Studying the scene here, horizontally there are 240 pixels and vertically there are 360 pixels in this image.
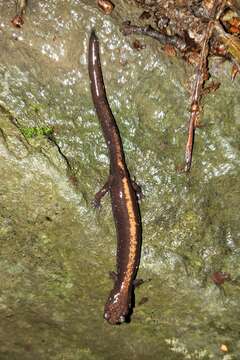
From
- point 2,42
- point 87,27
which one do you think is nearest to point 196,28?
point 87,27

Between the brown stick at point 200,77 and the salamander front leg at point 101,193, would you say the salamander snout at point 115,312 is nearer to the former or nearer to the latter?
the salamander front leg at point 101,193

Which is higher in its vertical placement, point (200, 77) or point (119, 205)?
point (200, 77)

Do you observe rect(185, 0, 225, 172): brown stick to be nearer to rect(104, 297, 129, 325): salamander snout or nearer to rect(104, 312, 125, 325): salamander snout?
rect(104, 297, 129, 325): salamander snout

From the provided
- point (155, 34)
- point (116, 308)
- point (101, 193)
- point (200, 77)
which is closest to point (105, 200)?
point (101, 193)

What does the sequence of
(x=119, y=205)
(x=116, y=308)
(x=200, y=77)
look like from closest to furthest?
(x=116, y=308), (x=200, y=77), (x=119, y=205)

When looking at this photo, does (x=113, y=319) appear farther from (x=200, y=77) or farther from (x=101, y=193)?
(x=200, y=77)

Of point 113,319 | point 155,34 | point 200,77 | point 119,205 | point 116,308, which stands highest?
point 155,34

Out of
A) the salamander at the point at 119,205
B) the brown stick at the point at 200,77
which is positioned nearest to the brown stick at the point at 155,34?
the brown stick at the point at 200,77
